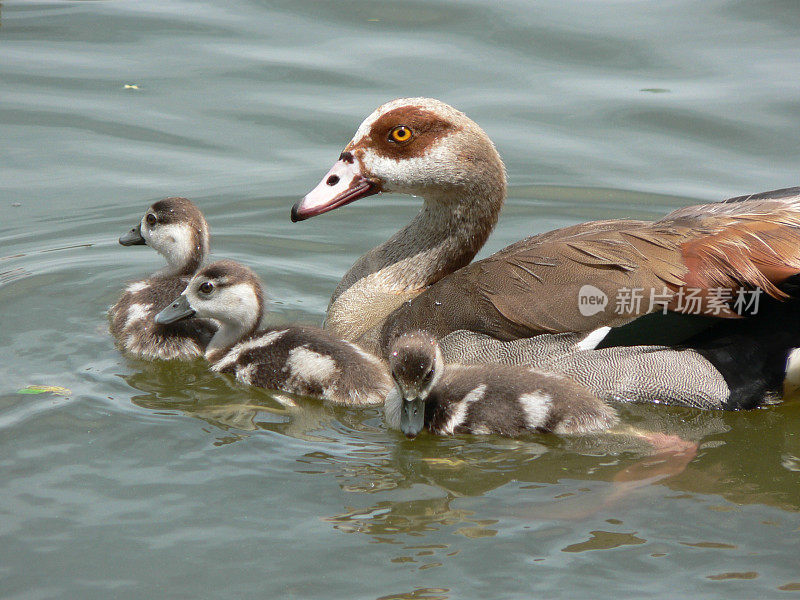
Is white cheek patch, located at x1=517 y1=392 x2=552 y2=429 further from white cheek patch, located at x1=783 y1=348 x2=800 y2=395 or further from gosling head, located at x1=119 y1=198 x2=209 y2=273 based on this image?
gosling head, located at x1=119 y1=198 x2=209 y2=273

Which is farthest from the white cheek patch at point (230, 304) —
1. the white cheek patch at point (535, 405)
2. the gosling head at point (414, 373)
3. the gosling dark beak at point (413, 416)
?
the white cheek patch at point (535, 405)

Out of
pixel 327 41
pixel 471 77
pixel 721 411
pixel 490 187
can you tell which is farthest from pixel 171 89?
pixel 721 411

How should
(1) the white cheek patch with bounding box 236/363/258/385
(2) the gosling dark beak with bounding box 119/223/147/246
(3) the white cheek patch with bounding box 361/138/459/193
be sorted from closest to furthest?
(1) the white cheek patch with bounding box 236/363/258/385 < (3) the white cheek patch with bounding box 361/138/459/193 < (2) the gosling dark beak with bounding box 119/223/147/246

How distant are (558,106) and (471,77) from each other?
94cm

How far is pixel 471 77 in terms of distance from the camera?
11.0 metres

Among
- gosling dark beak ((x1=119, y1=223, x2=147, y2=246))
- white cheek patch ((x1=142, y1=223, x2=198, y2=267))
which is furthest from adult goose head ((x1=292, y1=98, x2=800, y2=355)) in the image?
gosling dark beak ((x1=119, y1=223, x2=147, y2=246))

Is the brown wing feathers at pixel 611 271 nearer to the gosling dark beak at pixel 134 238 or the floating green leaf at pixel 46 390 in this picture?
the floating green leaf at pixel 46 390

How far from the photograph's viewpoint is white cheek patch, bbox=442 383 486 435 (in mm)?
5836

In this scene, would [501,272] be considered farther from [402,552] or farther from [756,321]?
[402,552]

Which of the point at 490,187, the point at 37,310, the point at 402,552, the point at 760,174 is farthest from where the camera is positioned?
the point at 760,174

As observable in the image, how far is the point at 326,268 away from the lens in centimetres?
829

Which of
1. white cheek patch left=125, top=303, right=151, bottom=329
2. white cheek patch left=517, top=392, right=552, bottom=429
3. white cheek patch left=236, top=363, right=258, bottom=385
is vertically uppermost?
white cheek patch left=125, top=303, right=151, bottom=329

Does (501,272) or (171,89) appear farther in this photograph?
(171,89)

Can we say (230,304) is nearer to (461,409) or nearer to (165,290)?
(165,290)
